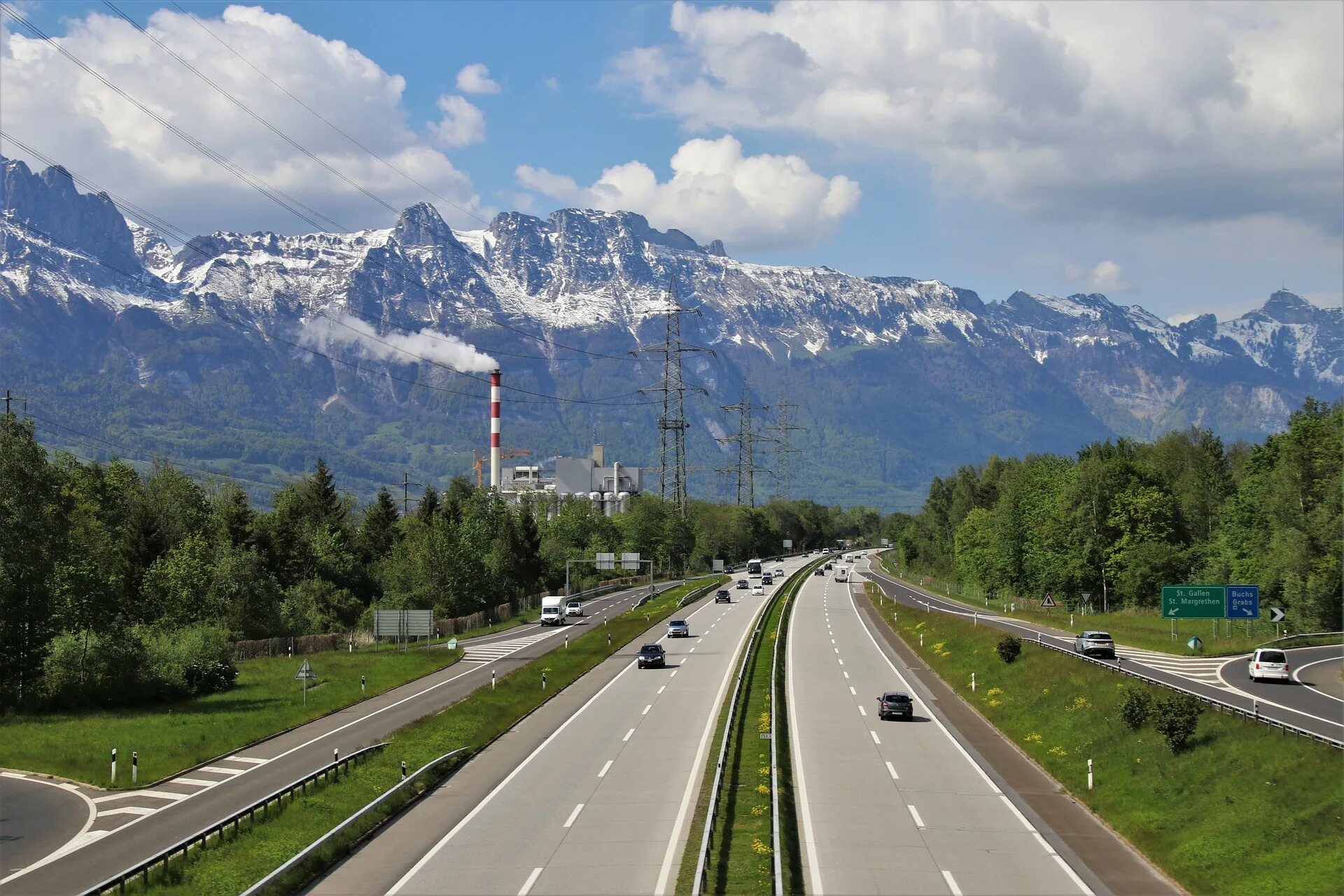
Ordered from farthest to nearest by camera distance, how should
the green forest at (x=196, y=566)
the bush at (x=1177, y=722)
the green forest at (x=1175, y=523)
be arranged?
the green forest at (x=1175, y=523), the green forest at (x=196, y=566), the bush at (x=1177, y=722)

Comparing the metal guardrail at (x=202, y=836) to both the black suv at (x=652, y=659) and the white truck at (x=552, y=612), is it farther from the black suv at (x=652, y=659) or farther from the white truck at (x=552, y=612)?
the white truck at (x=552, y=612)

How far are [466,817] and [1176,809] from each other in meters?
19.0

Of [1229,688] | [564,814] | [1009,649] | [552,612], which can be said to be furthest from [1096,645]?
[552,612]

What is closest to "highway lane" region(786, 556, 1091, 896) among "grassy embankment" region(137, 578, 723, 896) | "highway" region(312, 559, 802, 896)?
"highway" region(312, 559, 802, 896)

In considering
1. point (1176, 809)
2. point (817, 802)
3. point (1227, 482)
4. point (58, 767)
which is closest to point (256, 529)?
point (58, 767)

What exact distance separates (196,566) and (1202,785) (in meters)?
60.9

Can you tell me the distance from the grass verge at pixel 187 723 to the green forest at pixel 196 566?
8.19 feet

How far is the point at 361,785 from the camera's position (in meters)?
36.0

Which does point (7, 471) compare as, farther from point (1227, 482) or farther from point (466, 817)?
point (1227, 482)

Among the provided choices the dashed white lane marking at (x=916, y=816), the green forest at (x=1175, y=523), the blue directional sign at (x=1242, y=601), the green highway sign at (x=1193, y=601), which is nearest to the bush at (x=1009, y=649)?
the green highway sign at (x=1193, y=601)

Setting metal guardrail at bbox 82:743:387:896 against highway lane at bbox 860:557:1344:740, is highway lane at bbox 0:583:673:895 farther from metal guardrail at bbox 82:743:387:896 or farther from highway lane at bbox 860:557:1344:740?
highway lane at bbox 860:557:1344:740

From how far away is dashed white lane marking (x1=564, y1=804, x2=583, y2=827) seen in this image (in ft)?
102

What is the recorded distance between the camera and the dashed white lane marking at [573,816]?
102ft

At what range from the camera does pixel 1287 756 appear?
107 ft
